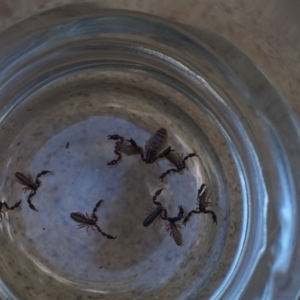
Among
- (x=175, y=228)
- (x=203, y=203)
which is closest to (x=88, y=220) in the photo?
(x=175, y=228)

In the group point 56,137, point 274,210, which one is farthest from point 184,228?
point 56,137

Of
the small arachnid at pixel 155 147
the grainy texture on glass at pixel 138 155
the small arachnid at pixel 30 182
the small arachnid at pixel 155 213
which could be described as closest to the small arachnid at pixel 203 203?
the grainy texture on glass at pixel 138 155

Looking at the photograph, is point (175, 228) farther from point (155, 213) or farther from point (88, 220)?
point (88, 220)

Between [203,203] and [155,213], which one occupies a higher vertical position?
[203,203]

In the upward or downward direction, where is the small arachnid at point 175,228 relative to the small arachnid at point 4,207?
upward

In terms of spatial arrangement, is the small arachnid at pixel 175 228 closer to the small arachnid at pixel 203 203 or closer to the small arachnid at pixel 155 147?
the small arachnid at pixel 203 203

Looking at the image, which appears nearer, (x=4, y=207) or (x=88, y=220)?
(x=88, y=220)

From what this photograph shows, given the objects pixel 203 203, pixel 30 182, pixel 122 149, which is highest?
pixel 122 149

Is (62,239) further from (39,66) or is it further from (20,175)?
(39,66)

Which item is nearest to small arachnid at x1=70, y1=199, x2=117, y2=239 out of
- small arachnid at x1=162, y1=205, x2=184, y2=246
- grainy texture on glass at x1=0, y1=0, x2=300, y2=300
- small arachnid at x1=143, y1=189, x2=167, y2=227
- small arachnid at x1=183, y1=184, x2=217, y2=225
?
grainy texture on glass at x1=0, y1=0, x2=300, y2=300

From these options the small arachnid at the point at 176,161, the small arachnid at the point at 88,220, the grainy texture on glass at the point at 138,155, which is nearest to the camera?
the grainy texture on glass at the point at 138,155
